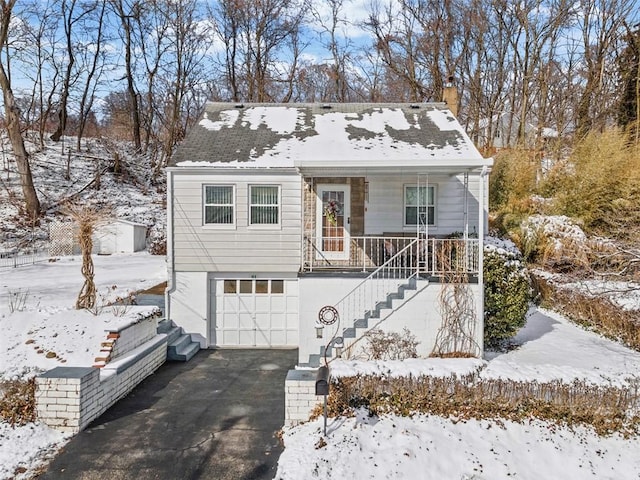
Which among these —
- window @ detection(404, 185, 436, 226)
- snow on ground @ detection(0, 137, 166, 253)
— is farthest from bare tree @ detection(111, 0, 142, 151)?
window @ detection(404, 185, 436, 226)

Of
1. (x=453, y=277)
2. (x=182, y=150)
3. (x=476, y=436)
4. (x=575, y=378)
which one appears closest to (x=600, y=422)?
(x=575, y=378)

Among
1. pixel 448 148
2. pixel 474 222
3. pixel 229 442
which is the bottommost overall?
pixel 229 442

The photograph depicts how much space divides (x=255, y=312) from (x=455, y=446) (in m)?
6.30

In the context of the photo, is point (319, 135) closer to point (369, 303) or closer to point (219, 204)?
point (219, 204)

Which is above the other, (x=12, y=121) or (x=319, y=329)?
(x=12, y=121)

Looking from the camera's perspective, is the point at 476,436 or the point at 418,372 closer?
the point at 476,436

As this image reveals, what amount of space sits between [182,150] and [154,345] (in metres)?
5.17

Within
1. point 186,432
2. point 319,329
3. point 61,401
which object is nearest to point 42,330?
point 61,401

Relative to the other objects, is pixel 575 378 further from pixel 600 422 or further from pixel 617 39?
pixel 617 39

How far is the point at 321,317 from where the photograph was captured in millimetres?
8594

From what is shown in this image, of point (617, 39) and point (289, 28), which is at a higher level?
point (289, 28)

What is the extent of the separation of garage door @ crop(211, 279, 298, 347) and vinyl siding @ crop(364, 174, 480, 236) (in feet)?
9.16

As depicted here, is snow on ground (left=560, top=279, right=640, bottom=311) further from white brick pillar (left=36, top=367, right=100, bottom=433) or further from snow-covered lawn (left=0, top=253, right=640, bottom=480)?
white brick pillar (left=36, top=367, right=100, bottom=433)

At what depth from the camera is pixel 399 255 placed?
8586 mm
